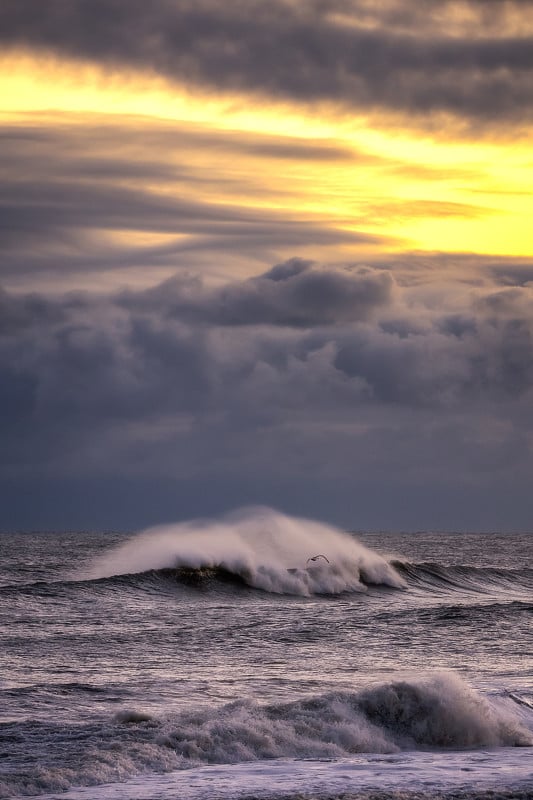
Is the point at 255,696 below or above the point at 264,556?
above

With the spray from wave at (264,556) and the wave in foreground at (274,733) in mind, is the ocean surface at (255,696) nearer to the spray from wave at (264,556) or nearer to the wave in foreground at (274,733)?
the wave in foreground at (274,733)

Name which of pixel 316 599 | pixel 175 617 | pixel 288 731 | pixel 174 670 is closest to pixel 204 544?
pixel 316 599

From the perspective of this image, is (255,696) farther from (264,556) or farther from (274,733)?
(264,556)

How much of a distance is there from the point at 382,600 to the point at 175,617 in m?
11.5

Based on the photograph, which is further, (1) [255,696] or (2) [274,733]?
(1) [255,696]

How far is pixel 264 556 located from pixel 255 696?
86.3ft

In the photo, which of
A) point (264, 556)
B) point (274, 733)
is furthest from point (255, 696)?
point (264, 556)

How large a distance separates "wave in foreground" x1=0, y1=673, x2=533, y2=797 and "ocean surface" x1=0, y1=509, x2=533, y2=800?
0.03 m

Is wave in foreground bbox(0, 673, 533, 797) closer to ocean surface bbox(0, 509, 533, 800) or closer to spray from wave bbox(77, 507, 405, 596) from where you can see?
ocean surface bbox(0, 509, 533, 800)

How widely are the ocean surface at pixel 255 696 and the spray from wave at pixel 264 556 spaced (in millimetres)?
3224

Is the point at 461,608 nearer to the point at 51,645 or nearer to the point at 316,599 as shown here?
the point at 316,599

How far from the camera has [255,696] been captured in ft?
54.0

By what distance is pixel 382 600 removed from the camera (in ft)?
123

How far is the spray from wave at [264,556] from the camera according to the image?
Answer: 39312mm
